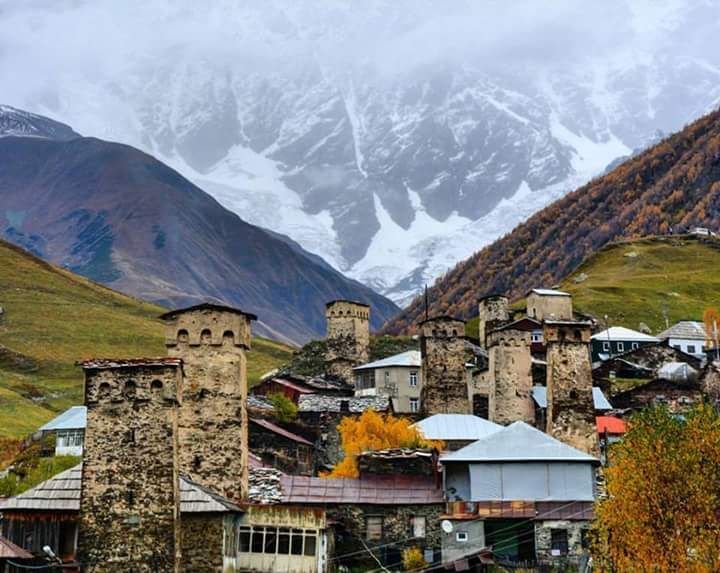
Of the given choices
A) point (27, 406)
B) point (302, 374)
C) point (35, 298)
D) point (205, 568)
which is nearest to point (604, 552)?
point (205, 568)

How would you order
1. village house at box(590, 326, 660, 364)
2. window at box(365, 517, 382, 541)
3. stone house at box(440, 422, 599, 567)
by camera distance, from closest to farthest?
1. stone house at box(440, 422, 599, 567)
2. window at box(365, 517, 382, 541)
3. village house at box(590, 326, 660, 364)

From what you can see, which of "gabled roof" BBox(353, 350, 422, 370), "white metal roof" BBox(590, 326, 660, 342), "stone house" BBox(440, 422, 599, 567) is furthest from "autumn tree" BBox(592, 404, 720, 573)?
"white metal roof" BBox(590, 326, 660, 342)

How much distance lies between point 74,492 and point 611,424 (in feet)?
130

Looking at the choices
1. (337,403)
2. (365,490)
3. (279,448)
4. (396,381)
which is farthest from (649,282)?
(365,490)

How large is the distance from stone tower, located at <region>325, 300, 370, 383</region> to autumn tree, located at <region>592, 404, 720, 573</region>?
56.3 m

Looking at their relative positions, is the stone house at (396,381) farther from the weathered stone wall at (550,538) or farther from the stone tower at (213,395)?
the weathered stone wall at (550,538)

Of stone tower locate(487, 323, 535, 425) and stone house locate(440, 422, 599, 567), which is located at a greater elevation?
stone tower locate(487, 323, 535, 425)

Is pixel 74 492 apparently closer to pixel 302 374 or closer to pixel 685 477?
pixel 685 477

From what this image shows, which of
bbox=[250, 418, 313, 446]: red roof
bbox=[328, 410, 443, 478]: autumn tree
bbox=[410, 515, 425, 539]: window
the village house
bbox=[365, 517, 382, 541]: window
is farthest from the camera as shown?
the village house

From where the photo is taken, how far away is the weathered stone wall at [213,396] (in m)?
48.8

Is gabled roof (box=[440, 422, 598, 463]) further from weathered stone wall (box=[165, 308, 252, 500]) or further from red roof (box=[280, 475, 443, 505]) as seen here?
weathered stone wall (box=[165, 308, 252, 500])

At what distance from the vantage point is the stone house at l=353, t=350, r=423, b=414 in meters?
89.5

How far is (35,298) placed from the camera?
167375 mm

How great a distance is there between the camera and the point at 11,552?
4172 centimetres
